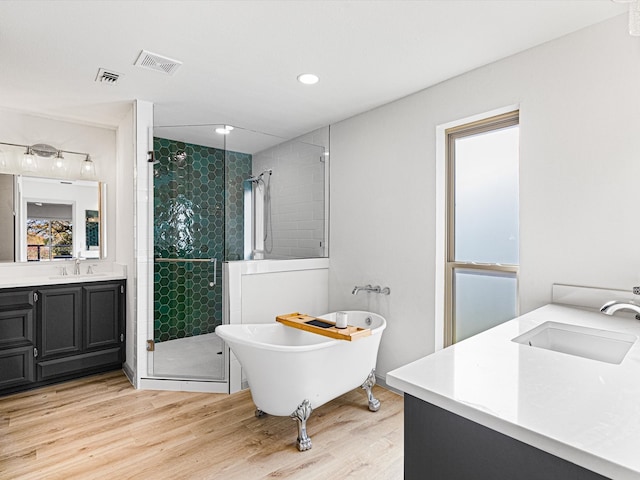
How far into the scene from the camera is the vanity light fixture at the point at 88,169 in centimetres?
370

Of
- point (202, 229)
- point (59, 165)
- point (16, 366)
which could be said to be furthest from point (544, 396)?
point (59, 165)

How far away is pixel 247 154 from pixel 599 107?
267cm

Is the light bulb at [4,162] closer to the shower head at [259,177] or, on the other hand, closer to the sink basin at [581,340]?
the shower head at [259,177]

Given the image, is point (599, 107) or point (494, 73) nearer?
point (599, 107)

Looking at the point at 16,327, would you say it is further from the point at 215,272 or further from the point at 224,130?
the point at 224,130

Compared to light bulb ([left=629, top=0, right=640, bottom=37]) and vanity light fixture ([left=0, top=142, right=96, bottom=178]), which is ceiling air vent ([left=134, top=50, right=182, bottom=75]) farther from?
light bulb ([left=629, top=0, right=640, bottom=37])

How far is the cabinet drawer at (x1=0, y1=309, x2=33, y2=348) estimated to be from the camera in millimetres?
2895

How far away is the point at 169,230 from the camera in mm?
3244

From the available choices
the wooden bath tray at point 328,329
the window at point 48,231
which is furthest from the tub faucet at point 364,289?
the window at point 48,231

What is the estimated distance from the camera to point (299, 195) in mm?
3750

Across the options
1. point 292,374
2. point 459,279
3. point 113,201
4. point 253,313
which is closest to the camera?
point 292,374

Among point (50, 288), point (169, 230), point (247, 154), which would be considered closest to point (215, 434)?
point (169, 230)

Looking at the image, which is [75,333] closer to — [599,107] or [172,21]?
[172,21]

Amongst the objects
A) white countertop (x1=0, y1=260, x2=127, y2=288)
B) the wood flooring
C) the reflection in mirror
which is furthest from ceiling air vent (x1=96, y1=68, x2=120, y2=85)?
the wood flooring
